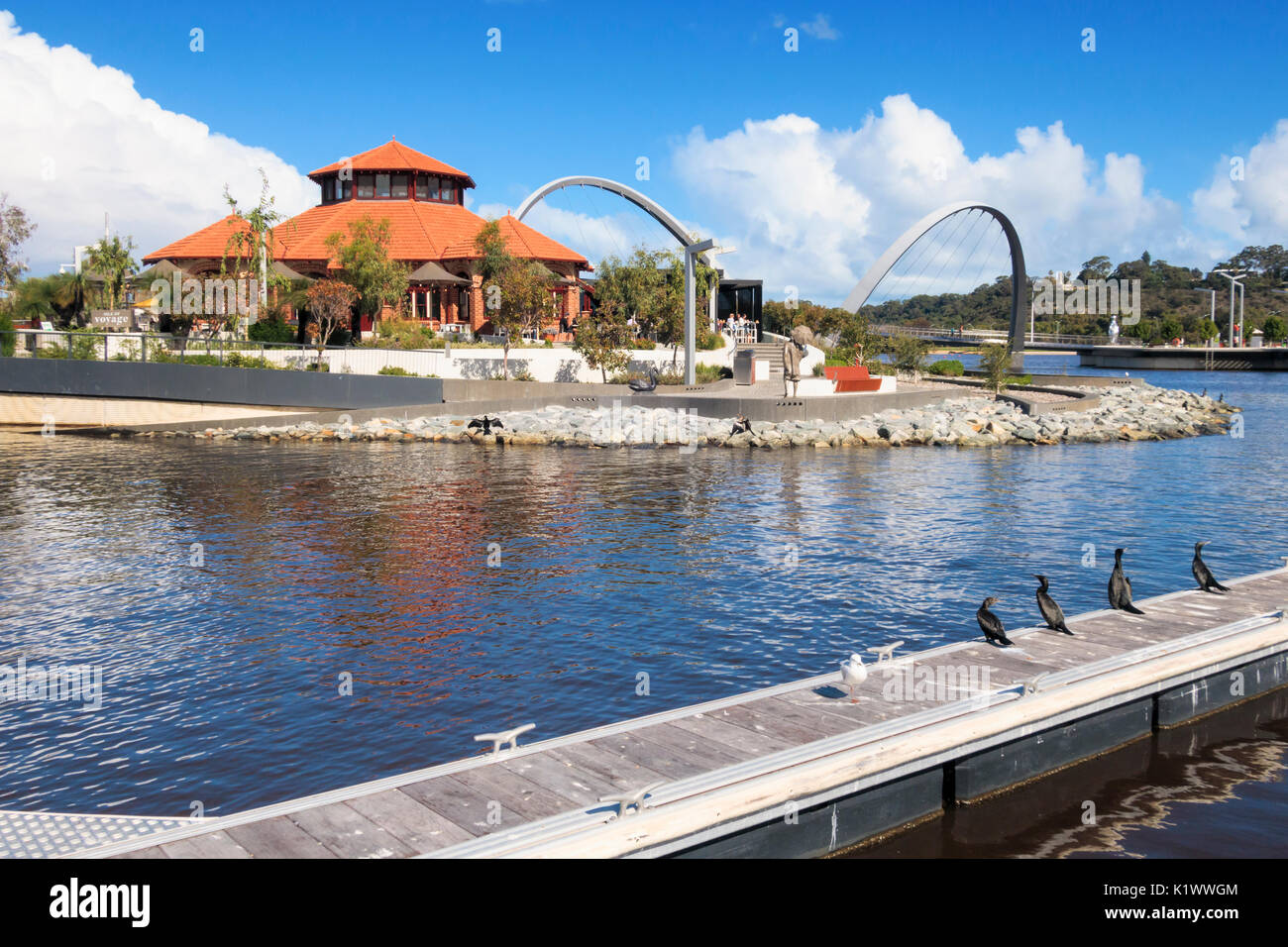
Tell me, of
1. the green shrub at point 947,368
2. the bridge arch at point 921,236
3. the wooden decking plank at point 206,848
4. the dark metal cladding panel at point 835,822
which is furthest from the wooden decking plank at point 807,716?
the bridge arch at point 921,236

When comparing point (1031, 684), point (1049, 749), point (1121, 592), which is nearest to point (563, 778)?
point (1031, 684)

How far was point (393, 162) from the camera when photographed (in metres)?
63.1

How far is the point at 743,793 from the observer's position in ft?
25.7

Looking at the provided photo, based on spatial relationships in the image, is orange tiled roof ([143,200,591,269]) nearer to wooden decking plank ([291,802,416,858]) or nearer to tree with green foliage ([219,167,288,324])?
tree with green foliage ([219,167,288,324])

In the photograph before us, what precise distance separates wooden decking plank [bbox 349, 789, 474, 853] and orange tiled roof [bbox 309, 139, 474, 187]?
2361 inches

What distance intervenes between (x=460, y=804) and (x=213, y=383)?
3868 cm

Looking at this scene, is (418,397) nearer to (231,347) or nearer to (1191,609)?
(231,347)

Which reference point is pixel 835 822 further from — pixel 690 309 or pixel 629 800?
pixel 690 309

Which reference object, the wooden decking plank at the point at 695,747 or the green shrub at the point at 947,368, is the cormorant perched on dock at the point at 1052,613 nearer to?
the wooden decking plank at the point at 695,747

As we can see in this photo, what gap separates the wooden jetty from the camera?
7.32 m

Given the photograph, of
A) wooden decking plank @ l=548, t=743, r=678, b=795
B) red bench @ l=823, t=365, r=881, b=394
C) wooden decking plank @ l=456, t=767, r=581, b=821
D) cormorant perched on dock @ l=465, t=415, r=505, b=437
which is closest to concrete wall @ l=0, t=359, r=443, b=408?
cormorant perched on dock @ l=465, t=415, r=505, b=437

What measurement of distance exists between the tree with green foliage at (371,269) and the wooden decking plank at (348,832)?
146ft
